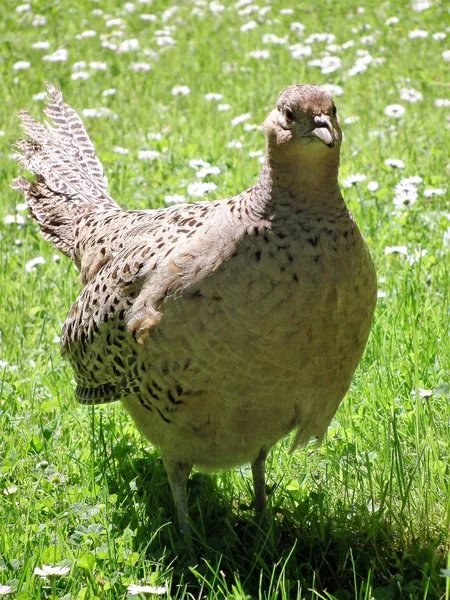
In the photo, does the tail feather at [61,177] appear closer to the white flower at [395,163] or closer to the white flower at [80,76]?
the white flower at [395,163]

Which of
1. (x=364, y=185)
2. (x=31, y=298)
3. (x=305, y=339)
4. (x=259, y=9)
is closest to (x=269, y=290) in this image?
(x=305, y=339)

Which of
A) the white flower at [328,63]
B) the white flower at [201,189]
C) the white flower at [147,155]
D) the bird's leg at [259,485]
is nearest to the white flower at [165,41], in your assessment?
the white flower at [328,63]

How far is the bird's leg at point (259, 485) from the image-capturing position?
394 cm

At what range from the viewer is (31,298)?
18.5 feet

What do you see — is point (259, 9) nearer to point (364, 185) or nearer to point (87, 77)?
point (87, 77)

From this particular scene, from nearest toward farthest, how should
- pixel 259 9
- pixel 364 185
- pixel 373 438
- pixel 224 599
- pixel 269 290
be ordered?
pixel 269 290
pixel 224 599
pixel 373 438
pixel 364 185
pixel 259 9

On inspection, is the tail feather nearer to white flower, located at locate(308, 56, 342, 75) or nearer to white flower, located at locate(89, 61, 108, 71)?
white flower, located at locate(308, 56, 342, 75)

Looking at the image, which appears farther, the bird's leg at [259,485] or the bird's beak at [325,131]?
the bird's leg at [259,485]

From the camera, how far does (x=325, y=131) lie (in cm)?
311

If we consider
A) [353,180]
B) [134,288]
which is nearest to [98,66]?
[353,180]

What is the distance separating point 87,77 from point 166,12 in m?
2.53

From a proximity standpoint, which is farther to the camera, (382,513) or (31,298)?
(31,298)

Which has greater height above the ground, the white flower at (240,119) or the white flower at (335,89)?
the white flower at (335,89)

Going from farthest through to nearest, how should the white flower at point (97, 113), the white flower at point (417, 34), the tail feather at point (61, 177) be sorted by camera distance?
the white flower at point (417, 34)
the white flower at point (97, 113)
the tail feather at point (61, 177)
